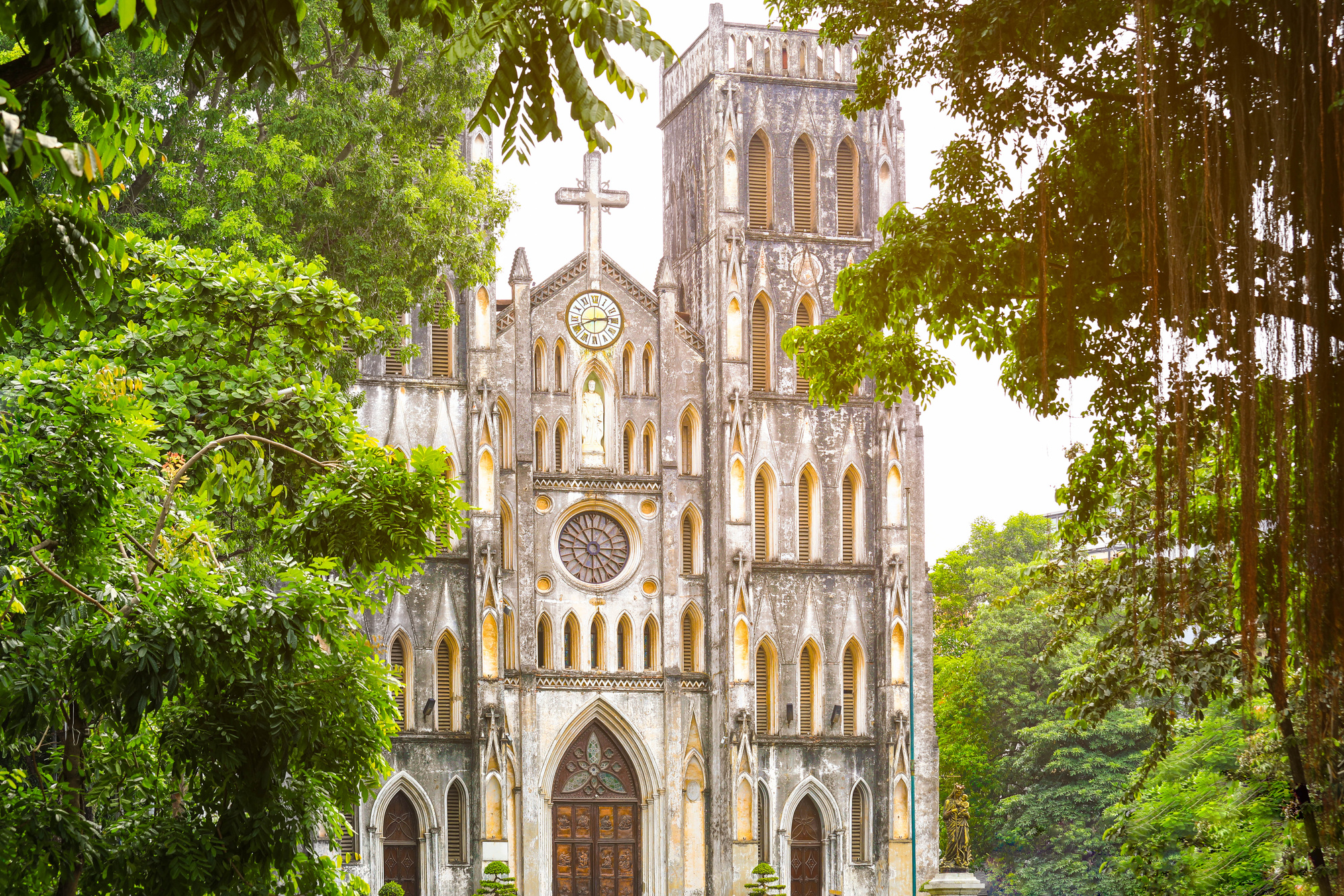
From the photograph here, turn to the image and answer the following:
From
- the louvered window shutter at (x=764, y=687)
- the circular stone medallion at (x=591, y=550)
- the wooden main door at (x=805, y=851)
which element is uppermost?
the circular stone medallion at (x=591, y=550)

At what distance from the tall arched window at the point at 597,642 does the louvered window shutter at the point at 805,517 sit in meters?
4.40

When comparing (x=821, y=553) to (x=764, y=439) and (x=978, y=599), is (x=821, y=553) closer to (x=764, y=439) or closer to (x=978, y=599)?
(x=764, y=439)

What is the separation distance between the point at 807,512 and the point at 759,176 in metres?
7.34

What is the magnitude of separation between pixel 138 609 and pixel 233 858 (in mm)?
1806

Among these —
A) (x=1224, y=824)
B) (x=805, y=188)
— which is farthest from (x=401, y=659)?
(x=1224, y=824)

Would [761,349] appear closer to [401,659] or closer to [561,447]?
[561,447]

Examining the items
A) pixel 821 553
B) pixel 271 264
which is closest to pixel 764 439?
pixel 821 553

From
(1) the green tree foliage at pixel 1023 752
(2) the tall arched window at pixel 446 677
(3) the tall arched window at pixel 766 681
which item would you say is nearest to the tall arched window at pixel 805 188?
(3) the tall arched window at pixel 766 681

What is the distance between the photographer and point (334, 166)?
72.9 feet

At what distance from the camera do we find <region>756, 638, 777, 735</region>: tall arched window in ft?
116

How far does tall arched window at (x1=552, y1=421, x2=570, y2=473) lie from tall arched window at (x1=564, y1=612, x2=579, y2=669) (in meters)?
3.01

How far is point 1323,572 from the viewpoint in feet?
23.5

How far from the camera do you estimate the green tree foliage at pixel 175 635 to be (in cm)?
927

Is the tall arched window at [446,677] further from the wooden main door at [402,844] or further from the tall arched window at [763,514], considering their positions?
the tall arched window at [763,514]
